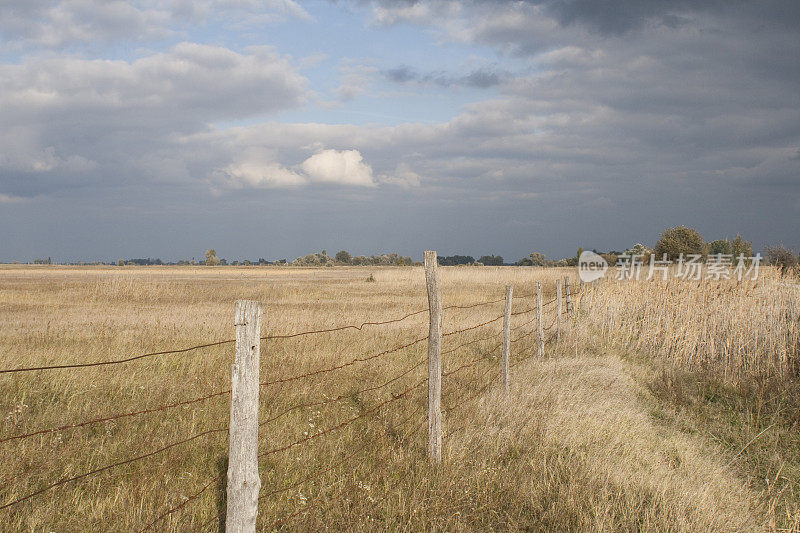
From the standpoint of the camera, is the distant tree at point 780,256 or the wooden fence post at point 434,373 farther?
the distant tree at point 780,256

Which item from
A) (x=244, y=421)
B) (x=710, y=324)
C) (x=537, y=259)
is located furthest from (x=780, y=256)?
(x=537, y=259)

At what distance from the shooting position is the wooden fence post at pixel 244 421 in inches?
118

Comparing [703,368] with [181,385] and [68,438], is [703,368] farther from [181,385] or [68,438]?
[68,438]

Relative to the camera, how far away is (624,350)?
11.2 meters

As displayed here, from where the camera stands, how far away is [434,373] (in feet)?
16.7

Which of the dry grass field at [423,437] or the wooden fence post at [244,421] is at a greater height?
the wooden fence post at [244,421]

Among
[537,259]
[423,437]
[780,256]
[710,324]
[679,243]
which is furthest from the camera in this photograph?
[537,259]

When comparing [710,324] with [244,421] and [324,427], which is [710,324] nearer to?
[324,427]

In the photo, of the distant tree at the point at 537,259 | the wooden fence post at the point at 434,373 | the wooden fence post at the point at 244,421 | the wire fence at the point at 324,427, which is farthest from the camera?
the distant tree at the point at 537,259

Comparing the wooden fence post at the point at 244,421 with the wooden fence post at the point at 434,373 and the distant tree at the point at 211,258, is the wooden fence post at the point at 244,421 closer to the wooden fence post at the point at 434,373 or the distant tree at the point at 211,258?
the wooden fence post at the point at 434,373

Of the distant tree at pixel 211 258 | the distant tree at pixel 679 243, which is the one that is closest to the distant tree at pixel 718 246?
the distant tree at pixel 679 243

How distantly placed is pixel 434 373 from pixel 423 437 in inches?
30.1

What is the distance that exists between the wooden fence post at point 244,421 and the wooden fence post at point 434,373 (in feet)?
7.05

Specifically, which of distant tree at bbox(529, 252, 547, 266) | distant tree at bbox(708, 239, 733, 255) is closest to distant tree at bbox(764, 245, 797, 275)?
distant tree at bbox(708, 239, 733, 255)
